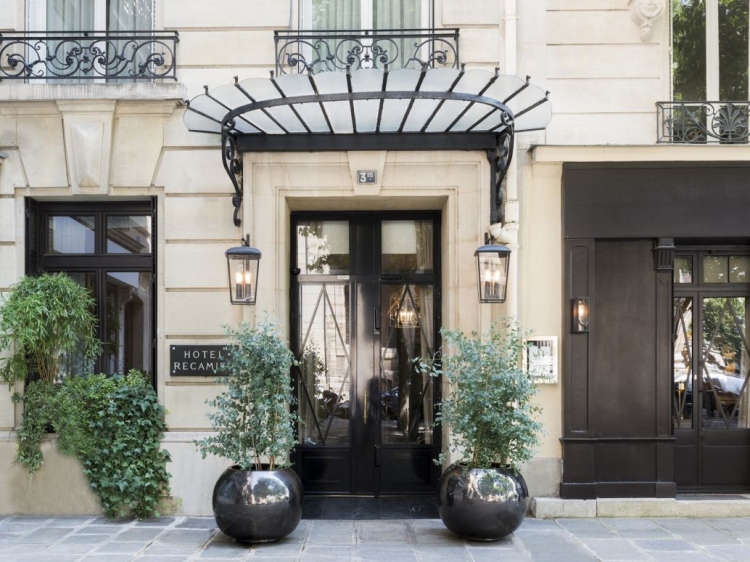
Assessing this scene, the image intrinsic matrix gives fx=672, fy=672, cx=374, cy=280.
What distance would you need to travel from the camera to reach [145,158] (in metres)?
7.52

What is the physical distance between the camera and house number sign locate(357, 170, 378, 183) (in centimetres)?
748

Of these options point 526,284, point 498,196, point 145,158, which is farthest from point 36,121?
point 526,284

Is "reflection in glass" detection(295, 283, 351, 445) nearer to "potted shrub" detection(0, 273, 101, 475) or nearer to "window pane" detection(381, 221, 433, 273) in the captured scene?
"window pane" detection(381, 221, 433, 273)

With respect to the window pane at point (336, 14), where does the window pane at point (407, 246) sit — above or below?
below

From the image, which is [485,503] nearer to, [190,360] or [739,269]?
[190,360]

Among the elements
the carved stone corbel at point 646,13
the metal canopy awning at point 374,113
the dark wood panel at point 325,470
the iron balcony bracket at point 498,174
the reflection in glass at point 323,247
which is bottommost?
the dark wood panel at point 325,470

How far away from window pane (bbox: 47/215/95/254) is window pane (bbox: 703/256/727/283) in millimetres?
7192

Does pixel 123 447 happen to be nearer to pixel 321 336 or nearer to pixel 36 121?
pixel 321 336

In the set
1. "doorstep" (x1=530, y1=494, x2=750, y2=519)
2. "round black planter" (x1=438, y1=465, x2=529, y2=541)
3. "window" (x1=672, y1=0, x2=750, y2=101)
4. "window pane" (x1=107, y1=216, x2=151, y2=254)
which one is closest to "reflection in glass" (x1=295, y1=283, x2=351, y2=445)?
"window pane" (x1=107, y1=216, x2=151, y2=254)

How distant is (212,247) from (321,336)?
1724 millimetres

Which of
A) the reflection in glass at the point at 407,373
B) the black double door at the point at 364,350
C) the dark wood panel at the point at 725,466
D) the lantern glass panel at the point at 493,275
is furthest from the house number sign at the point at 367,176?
the dark wood panel at the point at 725,466

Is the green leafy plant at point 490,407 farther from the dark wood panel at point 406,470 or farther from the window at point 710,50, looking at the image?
the window at point 710,50

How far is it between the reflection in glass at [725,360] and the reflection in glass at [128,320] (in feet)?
21.4

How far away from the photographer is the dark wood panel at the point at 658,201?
7.39 meters
